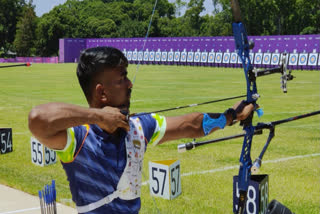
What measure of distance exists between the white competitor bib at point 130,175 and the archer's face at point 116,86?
0.12 metres

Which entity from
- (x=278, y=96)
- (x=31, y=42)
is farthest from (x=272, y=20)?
(x=278, y=96)

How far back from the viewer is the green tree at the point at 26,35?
60281 mm

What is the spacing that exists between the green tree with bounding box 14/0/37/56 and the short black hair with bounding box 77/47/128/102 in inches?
2395

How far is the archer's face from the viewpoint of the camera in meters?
1.96

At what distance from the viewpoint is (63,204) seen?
4688 millimetres

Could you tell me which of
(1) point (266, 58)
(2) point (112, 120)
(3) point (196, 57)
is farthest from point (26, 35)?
(2) point (112, 120)

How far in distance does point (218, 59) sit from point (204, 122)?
35243mm

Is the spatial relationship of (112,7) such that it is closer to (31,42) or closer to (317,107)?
(31,42)

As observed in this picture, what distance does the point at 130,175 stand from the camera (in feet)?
6.53

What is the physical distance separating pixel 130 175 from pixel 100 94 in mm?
358

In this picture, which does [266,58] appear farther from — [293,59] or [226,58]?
[226,58]

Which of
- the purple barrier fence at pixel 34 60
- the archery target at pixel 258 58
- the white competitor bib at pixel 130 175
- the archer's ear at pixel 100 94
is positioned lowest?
the purple barrier fence at pixel 34 60

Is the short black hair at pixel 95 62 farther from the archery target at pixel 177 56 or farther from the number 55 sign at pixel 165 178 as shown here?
the archery target at pixel 177 56

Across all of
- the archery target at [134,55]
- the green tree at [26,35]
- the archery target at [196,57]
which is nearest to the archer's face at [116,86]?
the archery target at [196,57]
